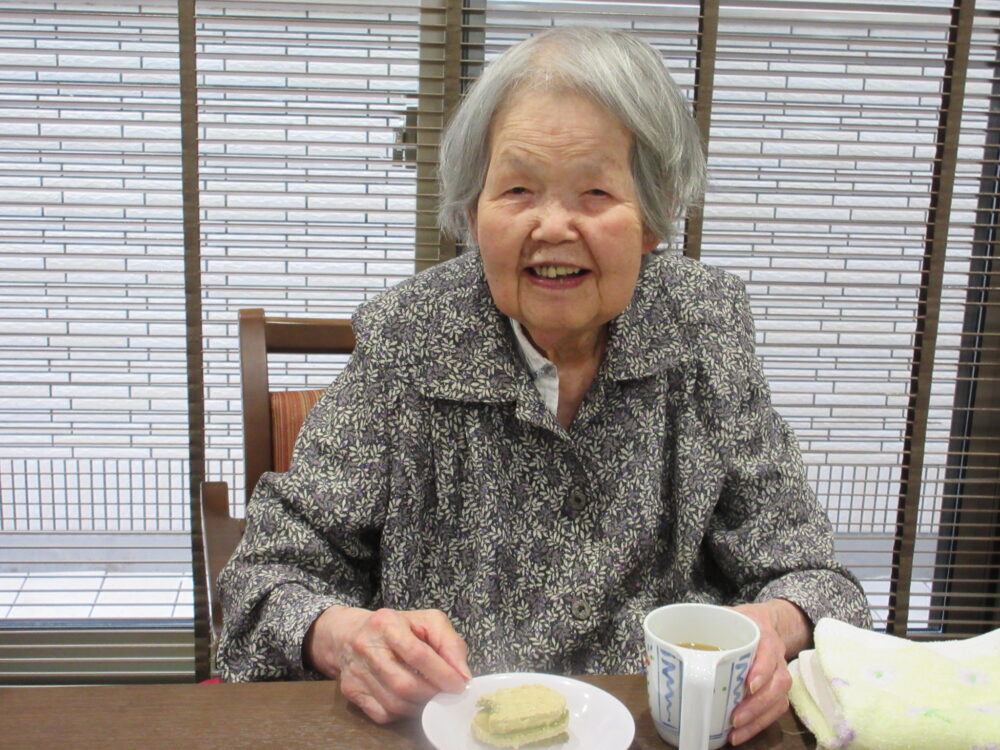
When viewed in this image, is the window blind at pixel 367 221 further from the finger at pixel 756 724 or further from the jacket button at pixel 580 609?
the finger at pixel 756 724

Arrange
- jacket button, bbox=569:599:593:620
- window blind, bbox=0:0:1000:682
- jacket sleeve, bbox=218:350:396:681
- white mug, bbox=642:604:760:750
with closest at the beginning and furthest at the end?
1. white mug, bbox=642:604:760:750
2. jacket sleeve, bbox=218:350:396:681
3. jacket button, bbox=569:599:593:620
4. window blind, bbox=0:0:1000:682

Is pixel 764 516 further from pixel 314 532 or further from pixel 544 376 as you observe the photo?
pixel 314 532

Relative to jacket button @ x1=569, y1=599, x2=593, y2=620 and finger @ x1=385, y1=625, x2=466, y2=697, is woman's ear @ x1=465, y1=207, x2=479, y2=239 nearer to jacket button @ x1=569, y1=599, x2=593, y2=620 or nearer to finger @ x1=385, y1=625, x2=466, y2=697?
jacket button @ x1=569, y1=599, x2=593, y2=620

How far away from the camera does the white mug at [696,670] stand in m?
0.83

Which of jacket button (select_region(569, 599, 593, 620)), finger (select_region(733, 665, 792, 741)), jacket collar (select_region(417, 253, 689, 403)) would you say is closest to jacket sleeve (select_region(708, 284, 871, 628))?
jacket collar (select_region(417, 253, 689, 403))

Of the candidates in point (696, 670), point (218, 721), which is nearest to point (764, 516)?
point (696, 670)

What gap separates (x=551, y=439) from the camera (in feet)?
4.51

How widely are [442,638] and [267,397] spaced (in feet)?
2.80

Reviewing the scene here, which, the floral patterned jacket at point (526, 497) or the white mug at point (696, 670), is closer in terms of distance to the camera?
the white mug at point (696, 670)

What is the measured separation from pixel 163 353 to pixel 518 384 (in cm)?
141

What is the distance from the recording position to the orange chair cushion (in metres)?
1.74

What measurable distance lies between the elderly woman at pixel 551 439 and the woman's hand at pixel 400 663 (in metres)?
0.22

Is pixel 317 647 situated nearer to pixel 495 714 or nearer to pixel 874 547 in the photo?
pixel 495 714

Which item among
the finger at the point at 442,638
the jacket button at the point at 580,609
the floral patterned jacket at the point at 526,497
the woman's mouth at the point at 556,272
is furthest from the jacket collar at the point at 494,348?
the finger at the point at 442,638
